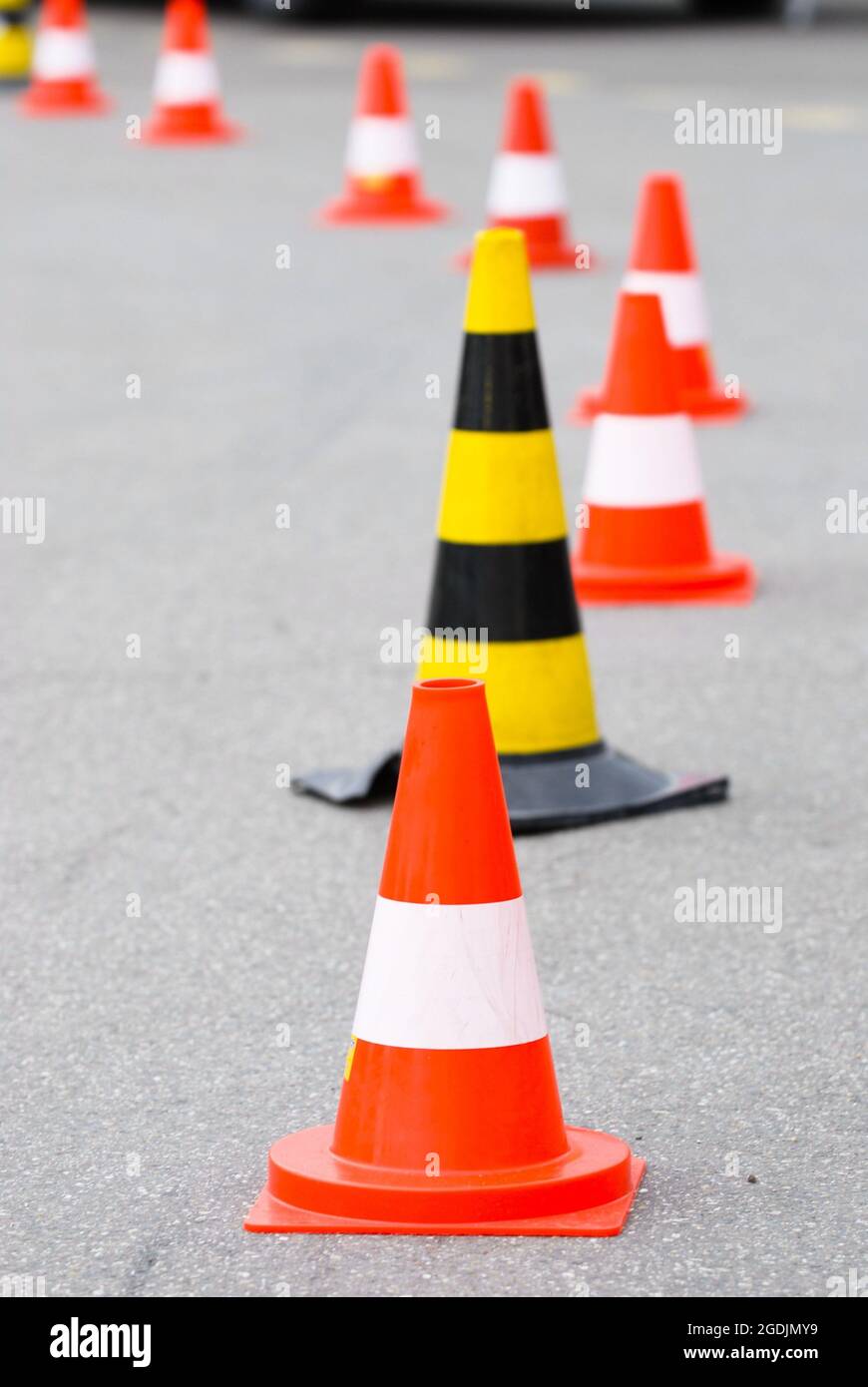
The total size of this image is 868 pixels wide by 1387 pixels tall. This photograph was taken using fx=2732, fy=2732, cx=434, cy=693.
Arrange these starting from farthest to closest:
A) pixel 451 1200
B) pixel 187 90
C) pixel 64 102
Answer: pixel 64 102
pixel 187 90
pixel 451 1200

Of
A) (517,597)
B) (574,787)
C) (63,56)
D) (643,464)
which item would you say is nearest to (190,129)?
(63,56)

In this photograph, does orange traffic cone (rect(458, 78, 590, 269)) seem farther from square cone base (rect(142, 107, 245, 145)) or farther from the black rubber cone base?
the black rubber cone base

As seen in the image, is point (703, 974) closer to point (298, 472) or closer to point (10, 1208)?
point (10, 1208)

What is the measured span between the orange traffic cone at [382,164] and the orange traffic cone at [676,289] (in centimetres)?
420

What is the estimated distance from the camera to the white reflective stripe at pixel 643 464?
6875 mm

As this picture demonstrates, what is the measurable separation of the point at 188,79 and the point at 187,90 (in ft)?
0.21

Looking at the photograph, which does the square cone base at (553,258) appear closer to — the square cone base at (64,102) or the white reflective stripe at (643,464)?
the white reflective stripe at (643,464)

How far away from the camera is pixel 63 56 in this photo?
17.0 m

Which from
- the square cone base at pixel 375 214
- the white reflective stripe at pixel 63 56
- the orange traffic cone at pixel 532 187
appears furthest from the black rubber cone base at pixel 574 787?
the white reflective stripe at pixel 63 56

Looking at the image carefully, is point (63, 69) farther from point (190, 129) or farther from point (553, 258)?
point (553, 258)

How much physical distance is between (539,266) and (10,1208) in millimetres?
8849

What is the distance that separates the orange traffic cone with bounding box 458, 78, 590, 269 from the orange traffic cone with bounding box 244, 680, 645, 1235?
8464mm

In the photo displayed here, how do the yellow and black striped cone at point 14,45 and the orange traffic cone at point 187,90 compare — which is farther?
the yellow and black striped cone at point 14,45
